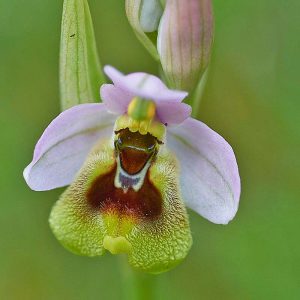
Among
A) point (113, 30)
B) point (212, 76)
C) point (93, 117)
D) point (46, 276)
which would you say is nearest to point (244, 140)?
point (212, 76)

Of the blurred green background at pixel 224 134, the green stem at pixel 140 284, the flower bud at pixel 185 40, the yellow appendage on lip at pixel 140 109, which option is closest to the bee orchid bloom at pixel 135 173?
the yellow appendage on lip at pixel 140 109

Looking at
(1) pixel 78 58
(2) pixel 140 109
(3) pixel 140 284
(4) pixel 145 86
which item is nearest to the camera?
(4) pixel 145 86

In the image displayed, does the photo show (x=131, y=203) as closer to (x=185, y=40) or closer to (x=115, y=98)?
(x=115, y=98)

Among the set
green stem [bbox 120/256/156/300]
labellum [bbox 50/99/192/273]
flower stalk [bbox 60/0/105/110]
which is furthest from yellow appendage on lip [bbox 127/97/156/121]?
green stem [bbox 120/256/156/300]

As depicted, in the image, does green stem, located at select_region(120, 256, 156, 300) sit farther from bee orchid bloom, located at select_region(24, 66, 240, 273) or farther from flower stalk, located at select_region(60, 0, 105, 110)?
flower stalk, located at select_region(60, 0, 105, 110)

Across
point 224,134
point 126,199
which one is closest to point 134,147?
point 126,199
